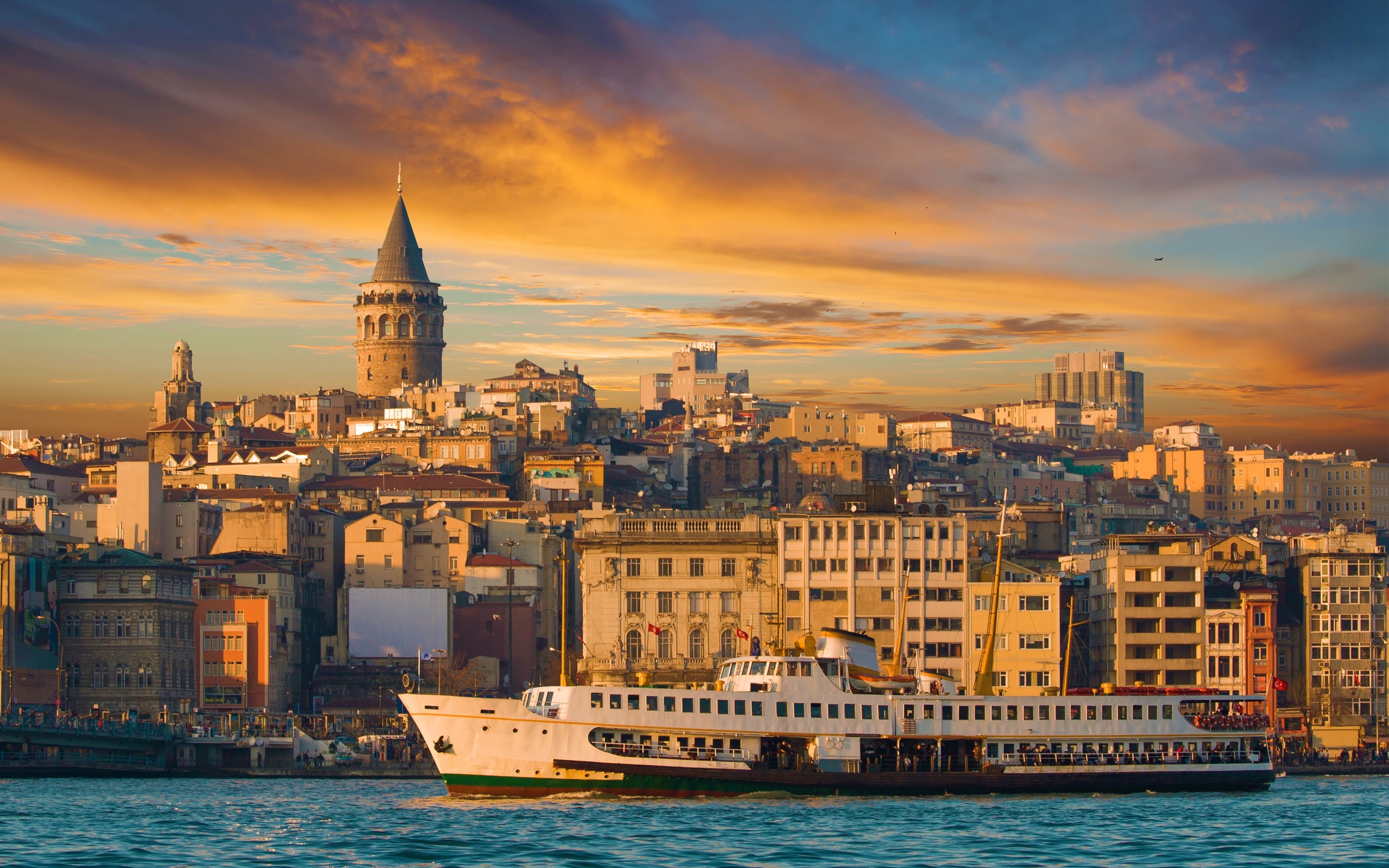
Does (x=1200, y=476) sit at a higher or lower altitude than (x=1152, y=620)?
higher

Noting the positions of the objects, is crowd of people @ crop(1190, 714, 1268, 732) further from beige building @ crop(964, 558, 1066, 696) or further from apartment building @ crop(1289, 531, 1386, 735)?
apartment building @ crop(1289, 531, 1386, 735)

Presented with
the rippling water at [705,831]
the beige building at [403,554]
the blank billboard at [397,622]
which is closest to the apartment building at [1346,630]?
the rippling water at [705,831]

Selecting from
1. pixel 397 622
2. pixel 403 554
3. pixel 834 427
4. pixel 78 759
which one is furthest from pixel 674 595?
pixel 834 427

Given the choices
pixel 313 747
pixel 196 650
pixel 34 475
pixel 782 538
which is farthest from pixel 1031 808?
pixel 34 475

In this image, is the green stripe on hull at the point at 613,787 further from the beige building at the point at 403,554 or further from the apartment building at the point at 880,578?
the beige building at the point at 403,554

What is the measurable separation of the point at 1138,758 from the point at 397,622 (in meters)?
52.1

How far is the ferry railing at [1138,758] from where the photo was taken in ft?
238

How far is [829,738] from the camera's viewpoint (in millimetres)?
71250

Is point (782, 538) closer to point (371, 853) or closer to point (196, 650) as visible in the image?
point (196, 650)

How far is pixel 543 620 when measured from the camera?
12300 centimetres

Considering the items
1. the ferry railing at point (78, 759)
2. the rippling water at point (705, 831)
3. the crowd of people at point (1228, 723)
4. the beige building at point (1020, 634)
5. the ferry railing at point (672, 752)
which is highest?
the beige building at point (1020, 634)

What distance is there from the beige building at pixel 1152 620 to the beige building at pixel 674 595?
14517 millimetres

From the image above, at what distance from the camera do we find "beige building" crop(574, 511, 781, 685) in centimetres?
10138

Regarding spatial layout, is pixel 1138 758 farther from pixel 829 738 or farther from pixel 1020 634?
pixel 1020 634
